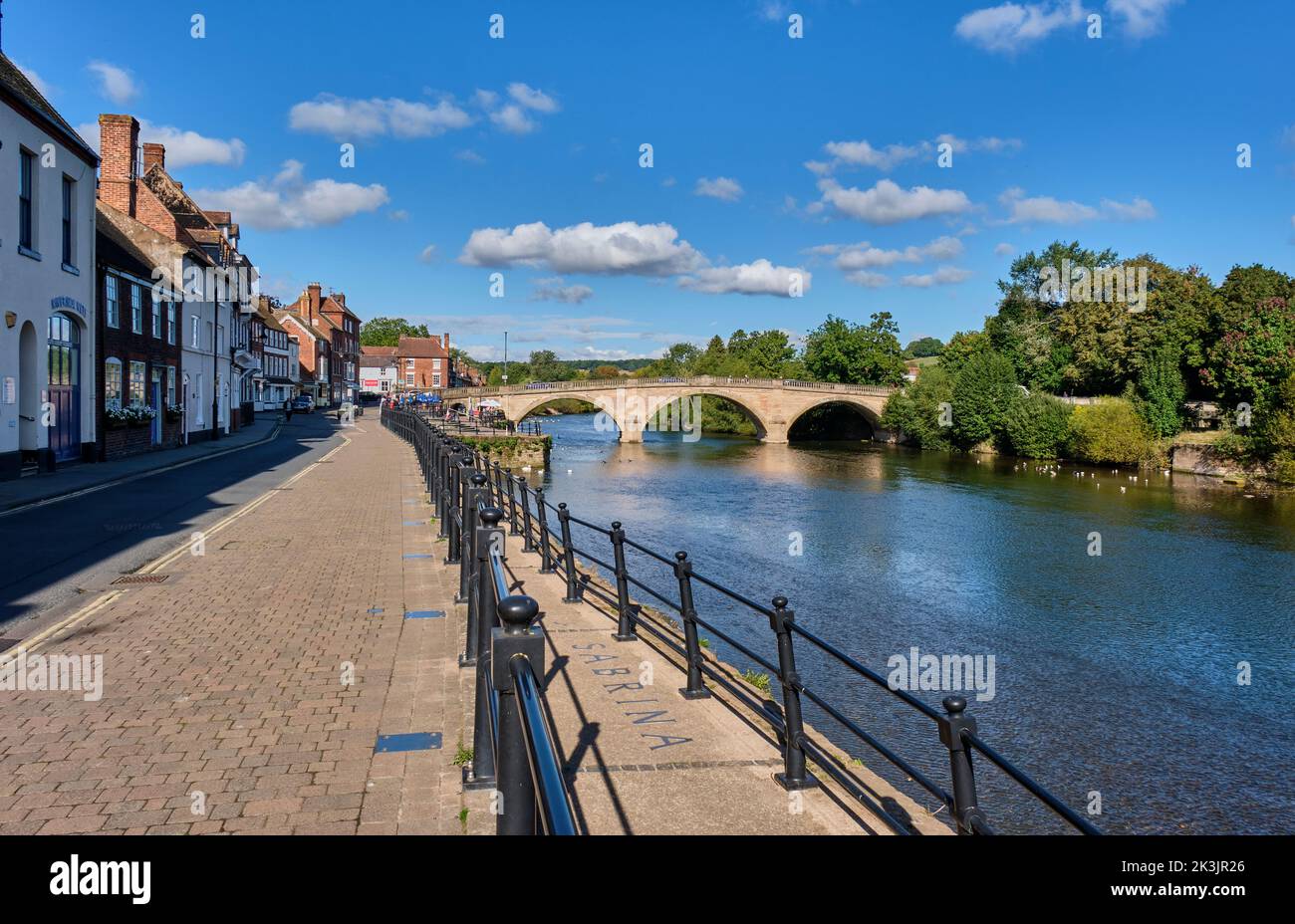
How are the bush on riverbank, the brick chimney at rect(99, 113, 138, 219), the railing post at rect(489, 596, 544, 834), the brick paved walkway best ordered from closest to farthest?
the railing post at rect(489, 596, 544, 834) → the brick paved walkway → the brick chimney at rect(99, 113, 138, 219) → the bush on riverbank

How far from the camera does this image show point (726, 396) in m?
75.8

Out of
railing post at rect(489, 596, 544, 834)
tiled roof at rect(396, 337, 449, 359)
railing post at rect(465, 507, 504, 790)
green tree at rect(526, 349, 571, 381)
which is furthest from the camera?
green tree at rect(526, 349, 571, 381)

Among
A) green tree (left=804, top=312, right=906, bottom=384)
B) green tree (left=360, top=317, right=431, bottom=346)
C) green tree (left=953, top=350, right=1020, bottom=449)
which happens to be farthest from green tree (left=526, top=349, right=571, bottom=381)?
green tree (left=953, top=350, right=1020, bottom=449)

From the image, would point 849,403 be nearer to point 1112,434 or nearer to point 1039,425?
point 1039,425

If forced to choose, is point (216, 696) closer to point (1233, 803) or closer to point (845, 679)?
point (845, 679)

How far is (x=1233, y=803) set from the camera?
10.0m

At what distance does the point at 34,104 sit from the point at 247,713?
804 inches

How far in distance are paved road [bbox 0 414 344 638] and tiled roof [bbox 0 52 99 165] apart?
26.9 feet

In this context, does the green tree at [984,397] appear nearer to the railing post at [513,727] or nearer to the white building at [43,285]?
the white building at [43,285]

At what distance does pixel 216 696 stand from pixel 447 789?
8.21 feet

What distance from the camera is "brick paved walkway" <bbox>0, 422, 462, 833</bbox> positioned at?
15.0ft

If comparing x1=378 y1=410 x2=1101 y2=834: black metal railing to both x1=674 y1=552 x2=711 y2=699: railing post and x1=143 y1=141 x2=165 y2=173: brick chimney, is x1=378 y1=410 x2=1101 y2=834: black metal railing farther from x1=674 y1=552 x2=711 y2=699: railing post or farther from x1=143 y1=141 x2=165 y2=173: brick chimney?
x1=143 y1=141 x2=165 y2=173: brick chimney

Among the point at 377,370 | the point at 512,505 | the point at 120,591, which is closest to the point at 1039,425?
the point at 512,505

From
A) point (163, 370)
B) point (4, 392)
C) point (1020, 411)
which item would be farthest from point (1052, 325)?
point (4, 392)
